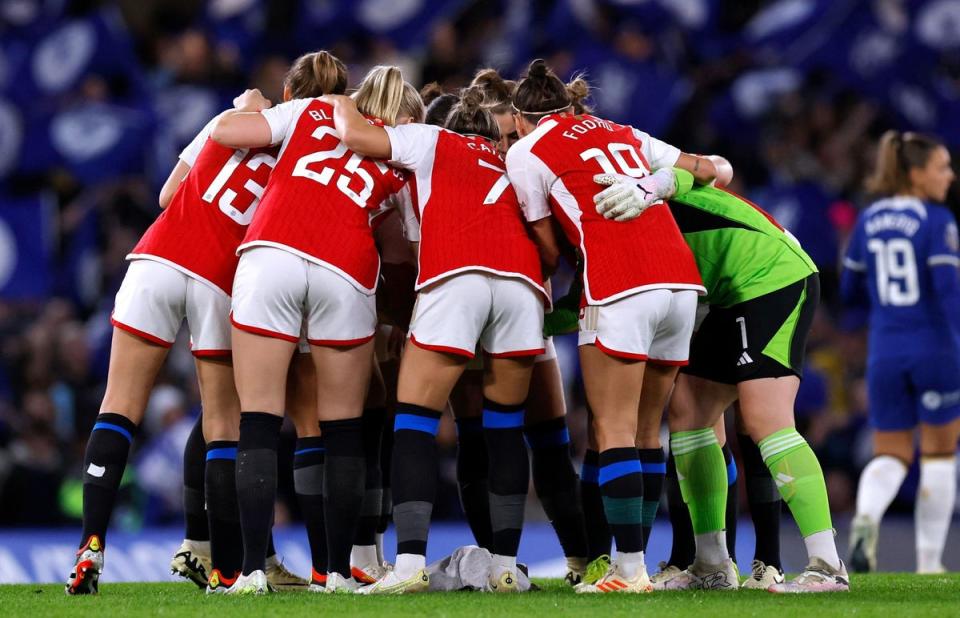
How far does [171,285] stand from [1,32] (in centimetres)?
808

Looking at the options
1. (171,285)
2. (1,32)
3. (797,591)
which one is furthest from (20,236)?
(797,591)

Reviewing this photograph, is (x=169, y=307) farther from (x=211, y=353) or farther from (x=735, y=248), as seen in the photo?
(x=735, y=248)

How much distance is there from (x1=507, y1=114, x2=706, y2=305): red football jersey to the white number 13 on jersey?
2.96 metres

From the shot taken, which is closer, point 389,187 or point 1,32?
point 389,187

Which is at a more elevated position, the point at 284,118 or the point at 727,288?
the point at 284,118

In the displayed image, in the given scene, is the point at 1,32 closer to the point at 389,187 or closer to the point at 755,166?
the point at 755,166

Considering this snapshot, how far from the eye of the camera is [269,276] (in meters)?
4.92

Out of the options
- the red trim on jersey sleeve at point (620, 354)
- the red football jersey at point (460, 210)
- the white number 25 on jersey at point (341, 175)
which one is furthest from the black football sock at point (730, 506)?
the white number 25 on jersey at point (341, 175)

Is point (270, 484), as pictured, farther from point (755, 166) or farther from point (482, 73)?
point (755, 166)

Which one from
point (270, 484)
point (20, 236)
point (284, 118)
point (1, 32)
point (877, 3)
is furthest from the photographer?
point (877, 3)

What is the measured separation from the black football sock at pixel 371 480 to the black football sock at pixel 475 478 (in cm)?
36

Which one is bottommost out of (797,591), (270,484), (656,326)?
(797,591)

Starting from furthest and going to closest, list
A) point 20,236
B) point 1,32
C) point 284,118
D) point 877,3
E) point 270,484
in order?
point 877,3
point 1,32
point 20,236
point 284,118
point 270,484

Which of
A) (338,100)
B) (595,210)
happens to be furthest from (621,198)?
(338,100)
